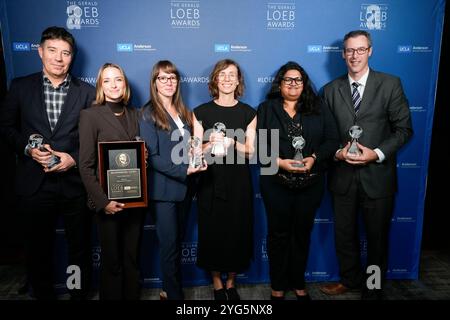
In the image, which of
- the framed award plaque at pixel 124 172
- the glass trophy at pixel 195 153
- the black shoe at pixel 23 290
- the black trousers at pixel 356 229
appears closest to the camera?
the framed award plaque at pixel 124 172

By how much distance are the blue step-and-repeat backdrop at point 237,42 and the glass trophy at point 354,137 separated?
628 mm

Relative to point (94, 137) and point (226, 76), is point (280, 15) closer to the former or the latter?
point (226, 76)

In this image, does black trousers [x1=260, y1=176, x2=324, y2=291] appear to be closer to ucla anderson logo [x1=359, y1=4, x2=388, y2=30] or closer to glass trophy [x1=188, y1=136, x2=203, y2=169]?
glass trophy [x1=188, y1=136, x2=203, y2=169]

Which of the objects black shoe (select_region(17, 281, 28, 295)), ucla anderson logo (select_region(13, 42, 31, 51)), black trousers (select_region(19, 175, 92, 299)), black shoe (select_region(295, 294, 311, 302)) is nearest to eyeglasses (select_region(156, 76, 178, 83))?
black trousers (select_region(19, 175, 92, 299))

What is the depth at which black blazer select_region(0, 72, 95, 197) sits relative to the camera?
2539 mm

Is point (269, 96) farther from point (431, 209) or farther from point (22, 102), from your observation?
point (431, 209)

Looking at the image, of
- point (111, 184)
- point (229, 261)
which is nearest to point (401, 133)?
point (229, 261)

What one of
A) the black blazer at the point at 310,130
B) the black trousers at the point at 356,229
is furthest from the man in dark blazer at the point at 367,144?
the black blazer at the point at 310,130

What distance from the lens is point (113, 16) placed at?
2.84 m

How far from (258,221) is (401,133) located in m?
1.35

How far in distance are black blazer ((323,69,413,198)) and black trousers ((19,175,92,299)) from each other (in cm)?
204

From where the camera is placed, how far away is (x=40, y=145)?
2428 mm

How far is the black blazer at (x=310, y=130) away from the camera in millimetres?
2568

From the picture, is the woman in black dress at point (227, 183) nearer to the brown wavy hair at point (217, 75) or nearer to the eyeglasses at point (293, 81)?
the brown wavy hair at point (217, 75)
